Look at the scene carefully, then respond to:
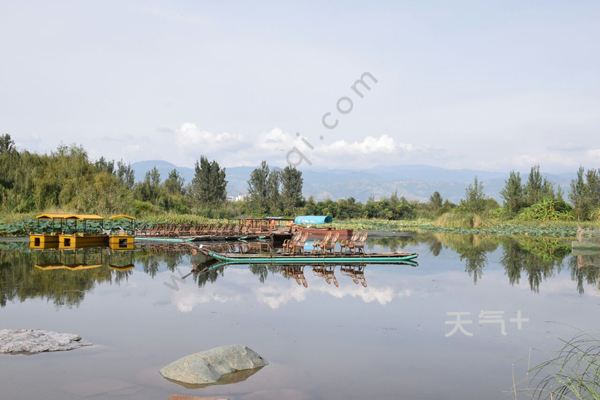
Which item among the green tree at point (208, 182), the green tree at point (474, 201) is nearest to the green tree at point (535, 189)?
the green tree at point (474, 201)

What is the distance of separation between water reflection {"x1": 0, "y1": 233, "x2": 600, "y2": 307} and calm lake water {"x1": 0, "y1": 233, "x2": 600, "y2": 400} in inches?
4.9

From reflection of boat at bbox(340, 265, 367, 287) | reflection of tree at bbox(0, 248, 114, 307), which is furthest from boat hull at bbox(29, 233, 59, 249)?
reflection of boat at bbox(340, 265, 367, 287)

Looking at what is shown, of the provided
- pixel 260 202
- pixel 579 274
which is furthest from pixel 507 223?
pixel 579 274

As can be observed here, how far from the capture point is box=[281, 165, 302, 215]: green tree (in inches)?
2653

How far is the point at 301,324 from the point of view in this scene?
10828 millimetres

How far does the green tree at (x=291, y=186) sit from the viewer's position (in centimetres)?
6738

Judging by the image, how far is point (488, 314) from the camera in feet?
39.7

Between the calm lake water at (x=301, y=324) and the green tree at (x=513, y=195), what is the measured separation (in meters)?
37.3

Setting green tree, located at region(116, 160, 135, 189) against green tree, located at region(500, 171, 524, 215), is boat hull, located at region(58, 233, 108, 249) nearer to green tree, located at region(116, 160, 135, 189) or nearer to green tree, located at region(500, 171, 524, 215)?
green tree, located at region(116, 160, 135, 189)

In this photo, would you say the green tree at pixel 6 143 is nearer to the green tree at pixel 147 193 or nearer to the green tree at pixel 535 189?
the green tree at pixel 147 193

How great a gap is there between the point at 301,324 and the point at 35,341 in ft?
15.6

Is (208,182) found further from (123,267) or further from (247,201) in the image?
(123,267)

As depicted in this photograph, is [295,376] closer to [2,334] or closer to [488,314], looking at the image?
[2,334]

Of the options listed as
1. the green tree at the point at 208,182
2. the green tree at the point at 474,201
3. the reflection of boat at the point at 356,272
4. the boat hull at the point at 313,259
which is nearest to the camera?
the reflection of boat at the point at 356,272
